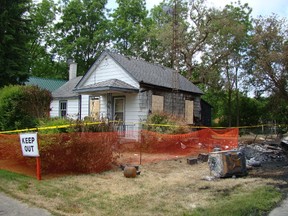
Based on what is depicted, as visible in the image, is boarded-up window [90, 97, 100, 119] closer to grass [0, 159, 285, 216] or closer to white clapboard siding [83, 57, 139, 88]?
white clapboard siding [83, 57, 139, 88]

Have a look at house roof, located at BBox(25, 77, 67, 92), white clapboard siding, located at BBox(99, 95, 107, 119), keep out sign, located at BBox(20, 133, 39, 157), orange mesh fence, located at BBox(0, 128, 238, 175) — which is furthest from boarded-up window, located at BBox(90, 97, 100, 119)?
house roof, located at BBox(25, 77, 67, 92)

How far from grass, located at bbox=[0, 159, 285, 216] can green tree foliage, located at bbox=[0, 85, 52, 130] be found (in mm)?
2741

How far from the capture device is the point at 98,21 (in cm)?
4341

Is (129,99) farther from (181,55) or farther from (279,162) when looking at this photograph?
(181,55)

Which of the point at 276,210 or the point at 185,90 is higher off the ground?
the point at 185,90

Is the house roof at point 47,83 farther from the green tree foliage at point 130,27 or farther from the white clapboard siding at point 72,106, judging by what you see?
the green tree foliage at point 130,27

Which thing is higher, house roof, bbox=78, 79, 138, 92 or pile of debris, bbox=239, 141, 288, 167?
Answer: house roof, bbox=78, 79, 138, 92

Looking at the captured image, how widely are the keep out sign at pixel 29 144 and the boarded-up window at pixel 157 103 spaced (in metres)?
9.89

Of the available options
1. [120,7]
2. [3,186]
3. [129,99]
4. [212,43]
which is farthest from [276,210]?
[120,7]

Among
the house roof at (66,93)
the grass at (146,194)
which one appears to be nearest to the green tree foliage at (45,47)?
the house roof at (66,93)

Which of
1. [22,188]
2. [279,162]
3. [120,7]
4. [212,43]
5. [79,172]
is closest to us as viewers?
[22,188]

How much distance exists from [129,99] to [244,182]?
413 inches

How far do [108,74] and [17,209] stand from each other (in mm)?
13977

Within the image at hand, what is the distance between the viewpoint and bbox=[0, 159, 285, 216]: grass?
5887mm
